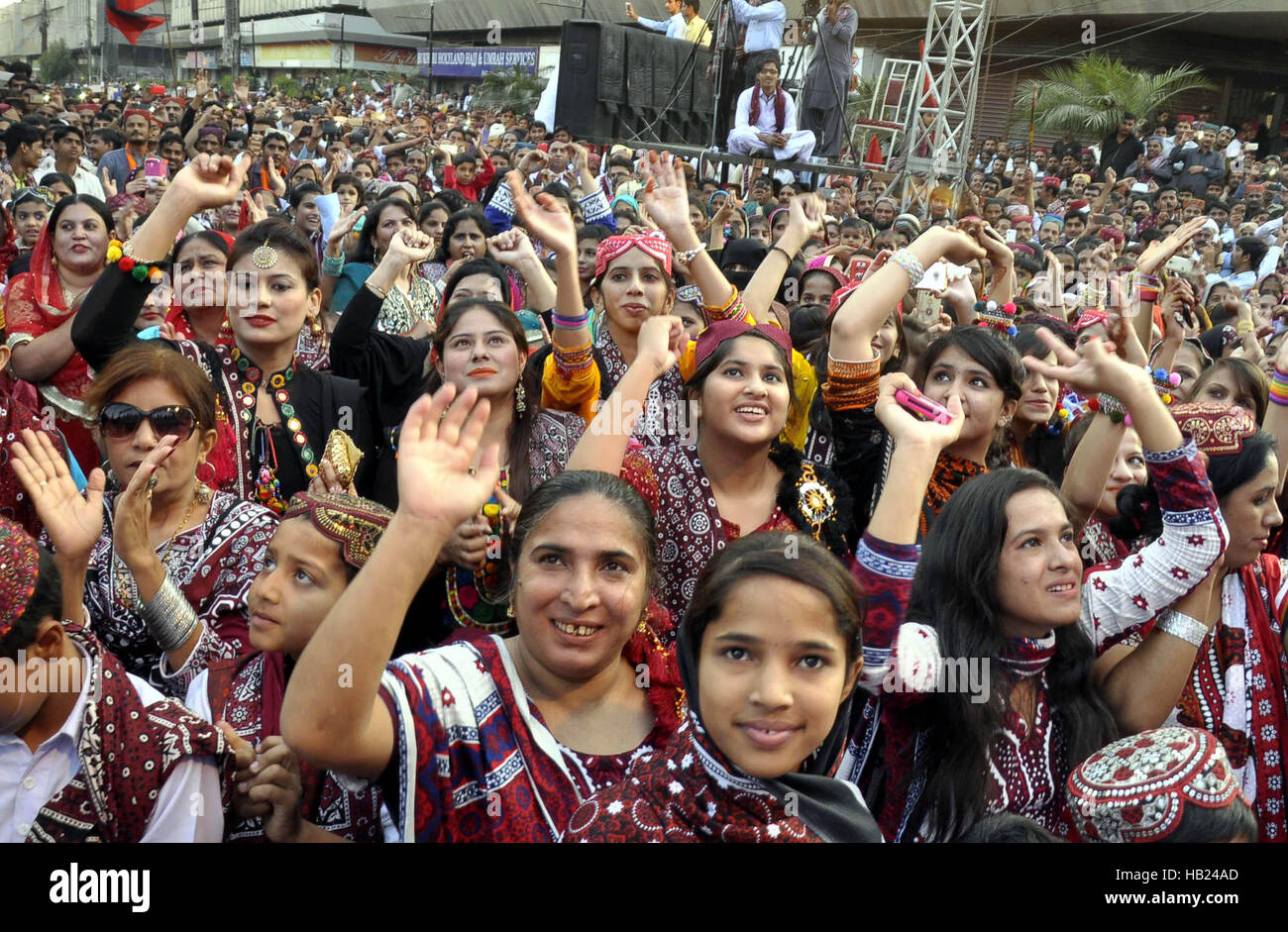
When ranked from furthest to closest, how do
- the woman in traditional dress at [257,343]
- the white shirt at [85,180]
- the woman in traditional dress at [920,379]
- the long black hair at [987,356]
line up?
the white shirt at [85,180]
the long black hair at [987,356]
the woman in traditional dress at [920,379]
the woman in traditional dress at [257,343]

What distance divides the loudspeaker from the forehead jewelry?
988 centimetres

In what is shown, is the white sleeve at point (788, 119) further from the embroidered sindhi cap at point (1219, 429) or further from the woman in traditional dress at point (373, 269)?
the embroidered sindhi cap at point (1219, 429)

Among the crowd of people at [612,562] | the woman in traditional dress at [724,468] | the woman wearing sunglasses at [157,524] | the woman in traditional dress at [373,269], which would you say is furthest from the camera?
the woman in traditional dress at [373,269]

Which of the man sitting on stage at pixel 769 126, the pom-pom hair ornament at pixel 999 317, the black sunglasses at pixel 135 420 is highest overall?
the man sitting on stage at pixel 769 126

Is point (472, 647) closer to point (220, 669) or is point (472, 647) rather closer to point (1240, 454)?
point (220, 669)

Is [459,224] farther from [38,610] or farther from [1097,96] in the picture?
[1097,96]

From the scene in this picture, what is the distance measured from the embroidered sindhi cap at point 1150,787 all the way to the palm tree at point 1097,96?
17.3 m

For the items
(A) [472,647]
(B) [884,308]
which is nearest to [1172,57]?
(B) [884,308]

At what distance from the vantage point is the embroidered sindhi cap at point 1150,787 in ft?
5.40

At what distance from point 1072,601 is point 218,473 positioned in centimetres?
194

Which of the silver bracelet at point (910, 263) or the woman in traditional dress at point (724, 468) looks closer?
the woman in traditional dress at point (724, 468)

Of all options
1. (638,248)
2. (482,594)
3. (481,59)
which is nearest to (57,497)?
(482,594)

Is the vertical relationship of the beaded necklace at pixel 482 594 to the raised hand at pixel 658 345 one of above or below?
below

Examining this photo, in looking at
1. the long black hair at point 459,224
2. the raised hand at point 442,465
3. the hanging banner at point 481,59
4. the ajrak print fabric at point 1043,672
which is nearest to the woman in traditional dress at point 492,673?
the raised hand at point 442,465
